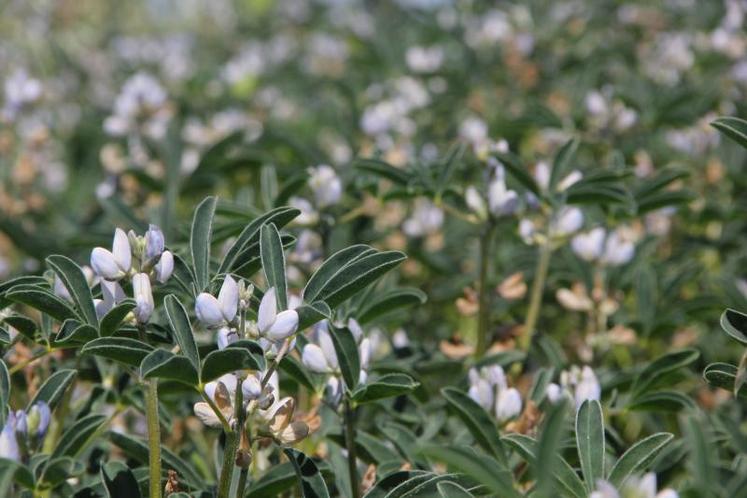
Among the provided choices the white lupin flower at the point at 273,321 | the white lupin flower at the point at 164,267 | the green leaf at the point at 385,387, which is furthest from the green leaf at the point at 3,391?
the green leaf at the point at 385,387

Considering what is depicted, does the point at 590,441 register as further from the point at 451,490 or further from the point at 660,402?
the point at 660,402

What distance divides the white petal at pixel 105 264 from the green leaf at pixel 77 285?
29 millimetres

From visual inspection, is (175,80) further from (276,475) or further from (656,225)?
(276,475)

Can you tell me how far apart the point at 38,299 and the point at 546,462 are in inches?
27.1

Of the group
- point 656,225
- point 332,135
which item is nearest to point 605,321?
point 656,225

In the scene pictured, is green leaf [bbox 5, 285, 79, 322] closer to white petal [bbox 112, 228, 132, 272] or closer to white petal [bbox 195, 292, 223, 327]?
white petal [bbox 112, 228, 132, 272]

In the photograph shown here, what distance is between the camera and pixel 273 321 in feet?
3.84

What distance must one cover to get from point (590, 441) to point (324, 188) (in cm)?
89

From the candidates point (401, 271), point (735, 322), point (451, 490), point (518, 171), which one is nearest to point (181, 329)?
point (451, 490)

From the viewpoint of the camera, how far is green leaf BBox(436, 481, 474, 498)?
111 centimetres

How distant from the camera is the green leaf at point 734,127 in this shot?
126cm

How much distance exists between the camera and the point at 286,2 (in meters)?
6.06

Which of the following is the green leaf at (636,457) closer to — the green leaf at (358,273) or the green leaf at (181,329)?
the green leaf at (358,273)

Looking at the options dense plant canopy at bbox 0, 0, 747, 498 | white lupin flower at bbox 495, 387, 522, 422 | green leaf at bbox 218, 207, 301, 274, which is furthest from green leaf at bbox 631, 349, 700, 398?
green leaf at bbox 218, 207, 301, 274
